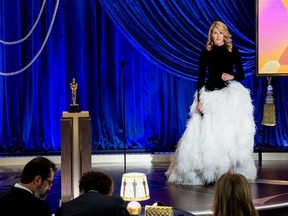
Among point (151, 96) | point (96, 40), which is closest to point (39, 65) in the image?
point (96, 40)

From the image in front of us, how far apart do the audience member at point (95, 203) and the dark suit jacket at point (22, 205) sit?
0.10 meters

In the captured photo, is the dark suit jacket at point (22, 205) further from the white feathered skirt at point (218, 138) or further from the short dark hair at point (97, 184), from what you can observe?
the white feathered skirt at point (218, 138)

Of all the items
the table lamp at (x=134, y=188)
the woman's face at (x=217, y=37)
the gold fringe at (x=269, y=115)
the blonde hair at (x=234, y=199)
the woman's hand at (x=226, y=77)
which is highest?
the woman's face at (x=217, y=37)

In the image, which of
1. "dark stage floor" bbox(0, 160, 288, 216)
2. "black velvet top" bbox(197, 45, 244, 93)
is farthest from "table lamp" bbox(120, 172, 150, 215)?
"black velvet top" bbox(197, 45, 244, 93)

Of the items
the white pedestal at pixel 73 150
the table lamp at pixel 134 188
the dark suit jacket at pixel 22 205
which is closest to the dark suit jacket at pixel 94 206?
the dark suit jacket at pixel 22 205

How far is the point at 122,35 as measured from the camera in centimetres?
728

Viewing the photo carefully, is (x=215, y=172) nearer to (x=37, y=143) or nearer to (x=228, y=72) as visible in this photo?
(x=228, y=72)

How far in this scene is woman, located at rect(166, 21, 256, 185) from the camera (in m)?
5.63

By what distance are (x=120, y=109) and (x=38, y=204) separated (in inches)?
177

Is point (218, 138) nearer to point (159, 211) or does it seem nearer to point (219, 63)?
point (219, 63)

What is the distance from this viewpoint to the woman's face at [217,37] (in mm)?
5707

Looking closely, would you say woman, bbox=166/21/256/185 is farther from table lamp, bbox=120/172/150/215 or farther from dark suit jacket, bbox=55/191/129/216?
dark suit jacket, bbox=55/191/129/216

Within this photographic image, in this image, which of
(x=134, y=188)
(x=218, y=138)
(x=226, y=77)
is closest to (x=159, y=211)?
(x=134, y=188)

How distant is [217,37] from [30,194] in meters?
3.31
